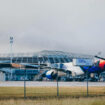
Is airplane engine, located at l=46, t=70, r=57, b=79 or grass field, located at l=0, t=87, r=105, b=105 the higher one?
grass field, located at l=0, t=87, r=105, b=105

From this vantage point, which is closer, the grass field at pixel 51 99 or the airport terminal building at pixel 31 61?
the grass field at pixel 51 99

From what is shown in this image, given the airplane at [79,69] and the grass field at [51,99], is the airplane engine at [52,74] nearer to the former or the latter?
the airplane at [79,69]

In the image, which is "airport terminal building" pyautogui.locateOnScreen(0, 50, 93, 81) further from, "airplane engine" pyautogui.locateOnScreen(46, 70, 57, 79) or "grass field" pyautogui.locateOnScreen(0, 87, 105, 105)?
"grass field" pyautogui.locateOnScreen(0, 87, 105, 105)

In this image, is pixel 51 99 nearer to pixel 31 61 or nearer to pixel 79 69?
pixel 79 69

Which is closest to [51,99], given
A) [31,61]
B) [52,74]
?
[52,74]

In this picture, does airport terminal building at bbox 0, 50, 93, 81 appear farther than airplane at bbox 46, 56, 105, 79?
Yes

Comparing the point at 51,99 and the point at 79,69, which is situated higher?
the point at 51,99

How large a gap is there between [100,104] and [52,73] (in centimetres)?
5101

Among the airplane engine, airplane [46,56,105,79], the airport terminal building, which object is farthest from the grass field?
the airport terminal building

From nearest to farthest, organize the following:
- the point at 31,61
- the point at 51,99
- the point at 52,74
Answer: the point at 51,99
the point at 52,74
the point at 31,61

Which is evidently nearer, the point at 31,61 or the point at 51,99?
the point at 51,99

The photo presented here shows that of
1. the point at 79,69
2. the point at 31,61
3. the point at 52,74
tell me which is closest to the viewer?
the point at 52,74

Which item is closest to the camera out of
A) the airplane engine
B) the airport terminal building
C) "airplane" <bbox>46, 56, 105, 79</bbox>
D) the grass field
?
the grass field

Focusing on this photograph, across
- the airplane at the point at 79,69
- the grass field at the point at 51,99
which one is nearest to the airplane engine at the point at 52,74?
the airplane at the point at 79,69
